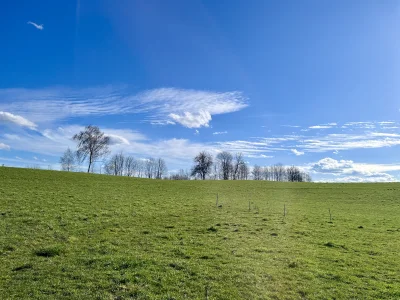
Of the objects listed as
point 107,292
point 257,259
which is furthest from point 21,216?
point 257,259

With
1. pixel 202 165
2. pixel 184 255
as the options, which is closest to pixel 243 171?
pixel 202 165

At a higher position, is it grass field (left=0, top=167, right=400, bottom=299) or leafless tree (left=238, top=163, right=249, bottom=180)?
leafless tree (left=238, top=163, right=249, bottom=180)

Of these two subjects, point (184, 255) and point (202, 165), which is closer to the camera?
point (184, 255)

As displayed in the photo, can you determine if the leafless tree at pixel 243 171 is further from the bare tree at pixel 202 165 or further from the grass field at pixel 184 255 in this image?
the grass field at pixel 184 255

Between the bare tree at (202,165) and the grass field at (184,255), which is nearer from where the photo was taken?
the grass field at (184,255)

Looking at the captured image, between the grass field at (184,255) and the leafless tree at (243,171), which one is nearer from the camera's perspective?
the grass field at (184,255)

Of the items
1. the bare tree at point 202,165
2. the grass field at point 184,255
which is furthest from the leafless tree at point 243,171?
the grass field at point 184,255

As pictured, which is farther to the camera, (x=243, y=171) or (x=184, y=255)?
(x=243, y=171)

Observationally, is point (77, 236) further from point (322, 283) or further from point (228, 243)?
point (322, 283)

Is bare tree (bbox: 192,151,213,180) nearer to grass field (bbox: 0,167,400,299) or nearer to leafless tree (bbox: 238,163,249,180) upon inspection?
leafless tree (bbox: 238,163,249,180)

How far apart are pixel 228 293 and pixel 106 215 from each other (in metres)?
16.0

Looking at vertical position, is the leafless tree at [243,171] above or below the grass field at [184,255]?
above

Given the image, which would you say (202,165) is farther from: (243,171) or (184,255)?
(184,255)

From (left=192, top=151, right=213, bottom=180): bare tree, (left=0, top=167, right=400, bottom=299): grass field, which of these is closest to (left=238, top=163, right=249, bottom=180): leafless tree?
(left=192, top=151, right=213, bottom=180): bare tree
